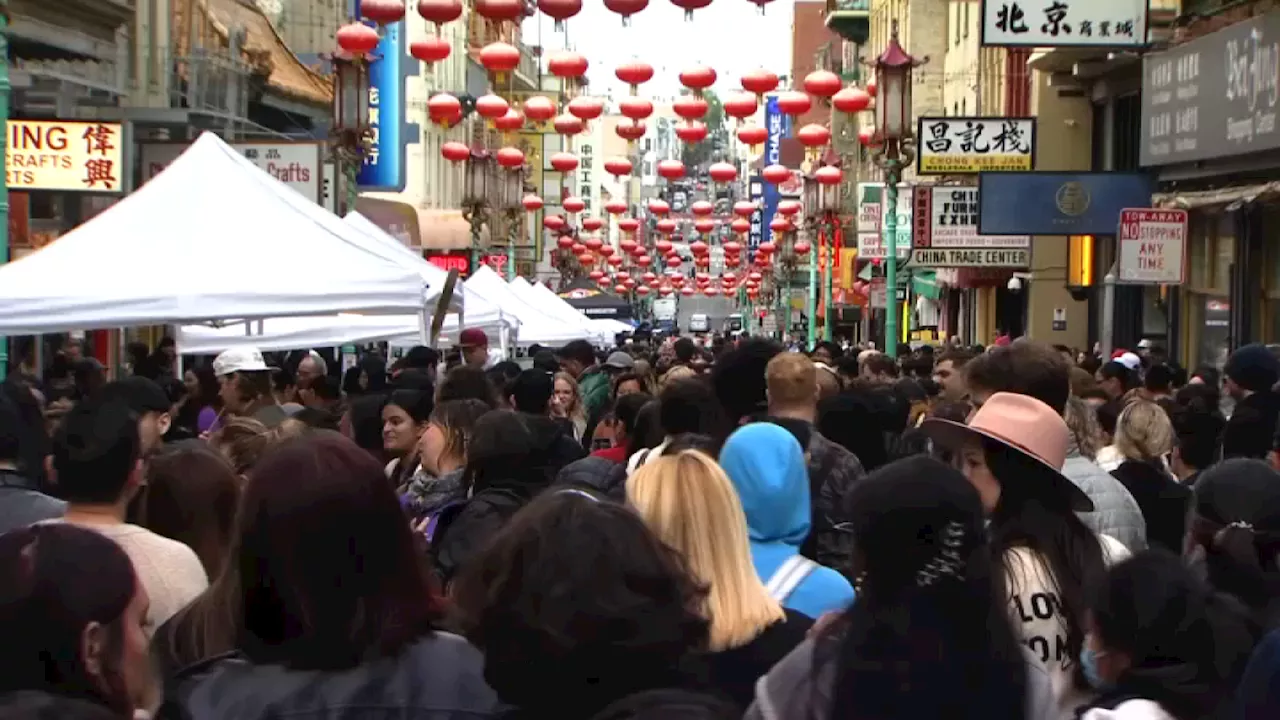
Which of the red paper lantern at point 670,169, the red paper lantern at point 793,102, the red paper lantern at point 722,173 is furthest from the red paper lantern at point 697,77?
the red paper lantern at point 722,173

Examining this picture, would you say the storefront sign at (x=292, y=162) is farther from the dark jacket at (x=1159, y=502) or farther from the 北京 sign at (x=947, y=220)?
the dark jacket at (x=1159, y=502)

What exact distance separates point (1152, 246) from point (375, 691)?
640 inches

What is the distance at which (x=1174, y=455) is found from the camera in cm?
1037

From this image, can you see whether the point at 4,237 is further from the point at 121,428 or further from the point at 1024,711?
the point at 1024,711

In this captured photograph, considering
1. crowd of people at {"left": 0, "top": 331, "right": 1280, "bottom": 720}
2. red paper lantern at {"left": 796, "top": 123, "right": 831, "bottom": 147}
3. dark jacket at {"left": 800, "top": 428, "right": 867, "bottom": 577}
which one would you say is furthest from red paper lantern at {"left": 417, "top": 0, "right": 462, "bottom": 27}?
red paper lantern at {"left": 796, "top": 123, "right": 831, "bottom": 147}

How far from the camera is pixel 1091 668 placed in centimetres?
439

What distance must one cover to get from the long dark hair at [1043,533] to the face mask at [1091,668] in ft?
0.45

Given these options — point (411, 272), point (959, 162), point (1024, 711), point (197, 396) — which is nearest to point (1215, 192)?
point (959, 162)

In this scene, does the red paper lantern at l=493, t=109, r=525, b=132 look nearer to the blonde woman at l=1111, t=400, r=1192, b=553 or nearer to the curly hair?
the blonde woman at l=1111, t=400, r=1192, b=553

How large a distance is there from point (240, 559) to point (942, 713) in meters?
1.31

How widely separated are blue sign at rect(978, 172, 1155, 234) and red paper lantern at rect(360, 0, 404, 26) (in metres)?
7.28

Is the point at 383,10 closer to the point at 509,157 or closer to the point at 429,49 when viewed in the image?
the point at 429,49

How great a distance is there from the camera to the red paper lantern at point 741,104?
29641 mm

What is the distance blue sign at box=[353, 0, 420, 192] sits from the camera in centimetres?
4409
